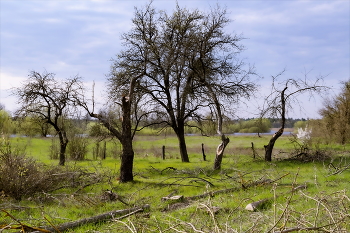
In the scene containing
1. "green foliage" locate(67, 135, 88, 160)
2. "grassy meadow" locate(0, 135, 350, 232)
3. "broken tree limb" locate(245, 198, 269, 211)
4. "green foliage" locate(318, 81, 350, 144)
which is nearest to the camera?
"grassy meadow" locate(0, 135, 350, 232)

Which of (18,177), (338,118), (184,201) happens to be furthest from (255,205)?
(338,118)

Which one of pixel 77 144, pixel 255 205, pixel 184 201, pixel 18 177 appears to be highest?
pixel 77 144

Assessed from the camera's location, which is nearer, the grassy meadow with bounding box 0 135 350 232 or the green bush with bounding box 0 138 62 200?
the grassy meadow with bounding box 0 135 350 232

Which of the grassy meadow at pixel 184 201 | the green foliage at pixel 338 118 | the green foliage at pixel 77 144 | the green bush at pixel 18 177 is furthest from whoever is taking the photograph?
the green foliage at pixel 338 118

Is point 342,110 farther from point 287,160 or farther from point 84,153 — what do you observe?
point 84,153

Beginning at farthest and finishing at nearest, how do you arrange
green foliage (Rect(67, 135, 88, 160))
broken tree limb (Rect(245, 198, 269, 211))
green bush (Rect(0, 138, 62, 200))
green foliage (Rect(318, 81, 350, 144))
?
green foliage (Rect(318, 81, 350, 144)), green foliage (Rect(67, 135, 88, 160)), green bush (Rect(0, 138, 62, 200)), broken tree limb (Rect(245, 198, 269, 211))

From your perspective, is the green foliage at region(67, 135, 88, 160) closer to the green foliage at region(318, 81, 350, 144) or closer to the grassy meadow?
the grassy meadow

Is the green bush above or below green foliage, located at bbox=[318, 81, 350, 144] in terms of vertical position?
below

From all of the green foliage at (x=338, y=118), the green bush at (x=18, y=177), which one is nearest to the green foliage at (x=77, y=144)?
the green bush at (x=18, y=177)

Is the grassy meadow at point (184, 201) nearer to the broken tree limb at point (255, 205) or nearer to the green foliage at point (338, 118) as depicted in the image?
the broken tree limb at point (255, 205)

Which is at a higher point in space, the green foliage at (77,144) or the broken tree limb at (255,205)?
the green foliage at (77,144)

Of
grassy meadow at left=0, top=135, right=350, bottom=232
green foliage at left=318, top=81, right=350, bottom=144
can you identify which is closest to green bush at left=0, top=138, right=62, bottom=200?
grassy meadow at left=0, top=135, right=350, bottom=232

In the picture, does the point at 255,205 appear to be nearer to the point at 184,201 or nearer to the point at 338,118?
the point at 184,201

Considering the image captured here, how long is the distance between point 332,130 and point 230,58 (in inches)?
732
